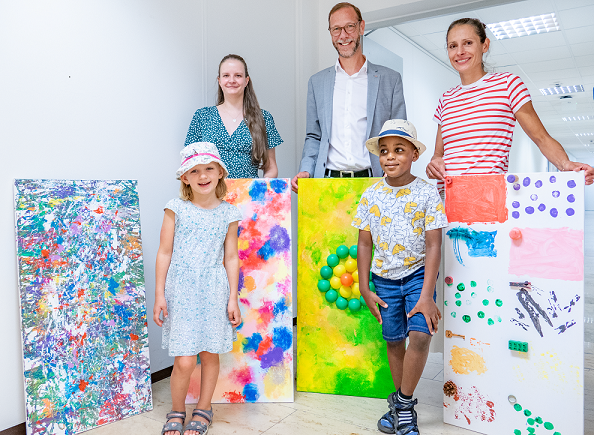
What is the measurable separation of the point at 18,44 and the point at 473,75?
1.92m

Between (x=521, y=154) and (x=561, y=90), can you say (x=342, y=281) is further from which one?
(x=521, y=154)

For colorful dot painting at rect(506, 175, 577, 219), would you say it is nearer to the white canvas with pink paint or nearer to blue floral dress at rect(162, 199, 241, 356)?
the white canvas with pink paint

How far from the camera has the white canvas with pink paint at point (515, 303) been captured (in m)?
1.67

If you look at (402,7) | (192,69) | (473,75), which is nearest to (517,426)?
(473,75)

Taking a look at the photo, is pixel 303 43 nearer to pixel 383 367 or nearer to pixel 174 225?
pixel 174 225

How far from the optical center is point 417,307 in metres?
1.77

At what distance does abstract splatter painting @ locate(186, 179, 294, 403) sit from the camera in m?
2.15

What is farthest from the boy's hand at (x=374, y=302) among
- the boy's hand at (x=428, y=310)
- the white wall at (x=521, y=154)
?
the white wall at (x=521, y=154)

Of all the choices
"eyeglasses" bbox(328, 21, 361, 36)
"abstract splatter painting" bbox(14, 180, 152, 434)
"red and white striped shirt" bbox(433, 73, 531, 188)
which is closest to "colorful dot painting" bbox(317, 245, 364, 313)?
"red and white striped shirt" bbox(433, 73, 531, 188)

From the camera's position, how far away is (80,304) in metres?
1.93

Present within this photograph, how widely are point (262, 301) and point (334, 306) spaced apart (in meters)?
0.36

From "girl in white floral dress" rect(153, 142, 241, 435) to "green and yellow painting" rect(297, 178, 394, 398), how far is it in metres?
0.48

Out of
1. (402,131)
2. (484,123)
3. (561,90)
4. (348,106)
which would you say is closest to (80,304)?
(402,131)

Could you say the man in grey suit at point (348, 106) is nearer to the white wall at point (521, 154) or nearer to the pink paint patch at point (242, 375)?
the pink paint patch at point (242, 375)
